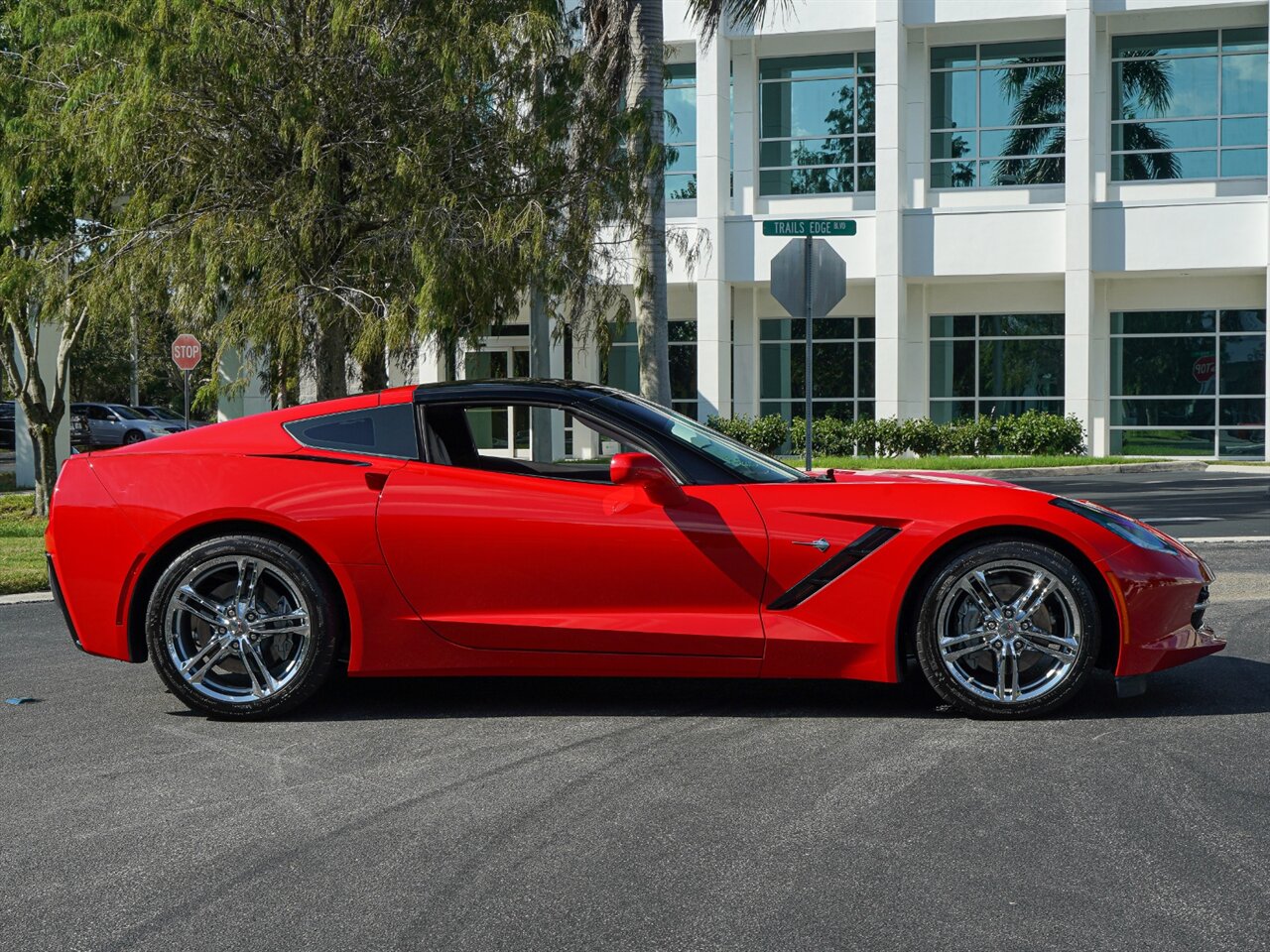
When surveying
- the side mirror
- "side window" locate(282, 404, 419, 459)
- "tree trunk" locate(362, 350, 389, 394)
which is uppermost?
"tree trunk" locate(362, 350, 389, 394)

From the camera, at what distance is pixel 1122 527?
5789 mm

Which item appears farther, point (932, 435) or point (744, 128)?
point (744, 128)

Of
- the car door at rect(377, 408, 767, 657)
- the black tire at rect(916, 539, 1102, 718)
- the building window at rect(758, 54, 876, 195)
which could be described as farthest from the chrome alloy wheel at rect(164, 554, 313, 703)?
the building window at rect(758, 54, 876, 195)

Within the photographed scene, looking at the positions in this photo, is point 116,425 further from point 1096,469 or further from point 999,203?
point 1096,469

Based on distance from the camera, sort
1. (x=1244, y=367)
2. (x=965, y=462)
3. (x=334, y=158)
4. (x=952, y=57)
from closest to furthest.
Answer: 1. (x=334, y=158)
2. (x=965, y=462)
3. (x=1244, y=367)
4. (x=952, y=57)

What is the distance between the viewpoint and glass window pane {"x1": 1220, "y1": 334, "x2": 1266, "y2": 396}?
30.2 m

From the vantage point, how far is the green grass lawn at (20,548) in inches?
419

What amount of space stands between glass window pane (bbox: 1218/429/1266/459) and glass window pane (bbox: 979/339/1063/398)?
3460 millimetres

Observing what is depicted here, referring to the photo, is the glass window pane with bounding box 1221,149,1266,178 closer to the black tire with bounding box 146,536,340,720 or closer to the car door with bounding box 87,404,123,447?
the black tire with bounding box 146,536,340,720

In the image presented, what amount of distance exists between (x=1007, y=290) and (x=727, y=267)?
6.13 m

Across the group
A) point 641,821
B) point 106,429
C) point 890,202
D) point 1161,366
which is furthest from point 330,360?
point 106,429

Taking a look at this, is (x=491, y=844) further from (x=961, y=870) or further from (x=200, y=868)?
(x=961, y=870)

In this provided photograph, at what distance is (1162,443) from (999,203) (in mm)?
6115

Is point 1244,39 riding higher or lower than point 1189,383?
higher
